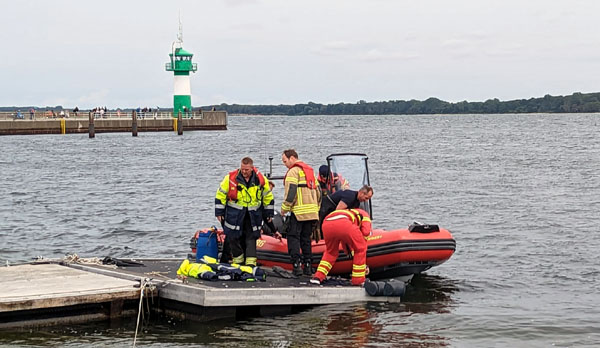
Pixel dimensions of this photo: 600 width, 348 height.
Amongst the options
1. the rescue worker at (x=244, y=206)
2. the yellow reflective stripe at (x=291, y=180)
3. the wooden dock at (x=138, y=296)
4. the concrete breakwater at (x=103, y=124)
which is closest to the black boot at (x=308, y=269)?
the wooden dock at (x=138, y=296)

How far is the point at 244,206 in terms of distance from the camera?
435 inches

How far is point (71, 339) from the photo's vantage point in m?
9.73

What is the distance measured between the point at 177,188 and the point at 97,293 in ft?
64.9

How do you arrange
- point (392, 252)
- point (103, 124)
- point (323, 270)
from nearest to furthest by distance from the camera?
point (323, 270)
point (392, 252)
point (103, 124)

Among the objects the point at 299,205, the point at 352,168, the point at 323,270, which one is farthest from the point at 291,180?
the point at 352,168

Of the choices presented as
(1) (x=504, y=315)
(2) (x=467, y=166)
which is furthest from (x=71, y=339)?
(2) (x=467, y=166)

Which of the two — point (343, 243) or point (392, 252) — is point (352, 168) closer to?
point (392, 252)

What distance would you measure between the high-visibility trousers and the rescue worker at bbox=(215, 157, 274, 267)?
2.94ft

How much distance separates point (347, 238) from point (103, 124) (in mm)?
58862

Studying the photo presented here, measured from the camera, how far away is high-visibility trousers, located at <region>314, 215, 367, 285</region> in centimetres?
1069

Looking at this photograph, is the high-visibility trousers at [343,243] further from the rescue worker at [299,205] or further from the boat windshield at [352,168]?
the boat windshield at [352,168]

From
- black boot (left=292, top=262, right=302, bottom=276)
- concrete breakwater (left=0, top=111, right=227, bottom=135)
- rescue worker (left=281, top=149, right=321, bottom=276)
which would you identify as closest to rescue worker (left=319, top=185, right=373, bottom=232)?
rescue worker (left=281, top=149, right=321, bottom=276)

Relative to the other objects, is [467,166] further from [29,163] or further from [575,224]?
[29,163]

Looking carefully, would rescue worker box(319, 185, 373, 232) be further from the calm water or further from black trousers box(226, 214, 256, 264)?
the calm water
